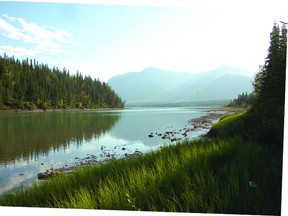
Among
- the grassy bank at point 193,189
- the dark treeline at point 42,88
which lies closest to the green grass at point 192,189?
the grassy bank at point 193,189

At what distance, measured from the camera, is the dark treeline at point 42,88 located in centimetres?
4350

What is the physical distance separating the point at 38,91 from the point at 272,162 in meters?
48.2

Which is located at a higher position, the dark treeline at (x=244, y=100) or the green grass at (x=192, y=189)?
the dark treeline at (x=244, y=100)

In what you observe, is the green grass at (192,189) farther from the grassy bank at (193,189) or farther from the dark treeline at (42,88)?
the dark treeline at (42,88)

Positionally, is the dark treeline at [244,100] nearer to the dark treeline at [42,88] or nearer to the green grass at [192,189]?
the green grass at [192,189]

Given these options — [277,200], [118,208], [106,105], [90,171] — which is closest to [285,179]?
[277,200]

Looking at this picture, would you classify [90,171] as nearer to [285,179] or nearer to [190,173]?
[190,173]

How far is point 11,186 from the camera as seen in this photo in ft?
22.4

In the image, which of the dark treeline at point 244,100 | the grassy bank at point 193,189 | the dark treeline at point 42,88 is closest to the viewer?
the grassy bank at point 193,189

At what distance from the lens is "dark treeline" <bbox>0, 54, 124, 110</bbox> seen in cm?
4350

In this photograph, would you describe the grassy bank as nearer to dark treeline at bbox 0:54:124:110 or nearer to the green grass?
the green grass

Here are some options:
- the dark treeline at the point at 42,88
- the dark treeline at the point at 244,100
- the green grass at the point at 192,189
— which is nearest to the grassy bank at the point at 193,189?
the green grass at the point at 192,189

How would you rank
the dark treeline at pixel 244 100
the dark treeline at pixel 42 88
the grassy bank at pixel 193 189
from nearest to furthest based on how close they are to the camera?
the grassy bank at pixel 193 189 < the dark treeline at pixel 244 100 < the dark treeline at pixel 42 88

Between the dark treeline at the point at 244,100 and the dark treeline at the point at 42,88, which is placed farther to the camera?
the dark treeline at the point at 42,88
